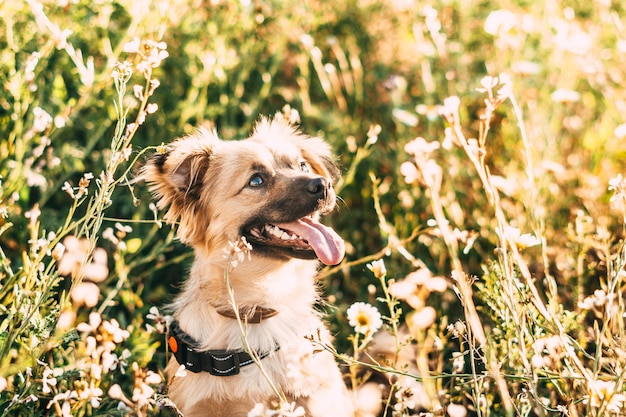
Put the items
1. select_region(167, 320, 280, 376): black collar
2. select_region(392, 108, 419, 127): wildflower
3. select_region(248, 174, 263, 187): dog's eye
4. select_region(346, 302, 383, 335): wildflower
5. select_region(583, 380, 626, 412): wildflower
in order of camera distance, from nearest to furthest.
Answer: select_region(583, 380, 626, 412): wildflower → select_region(346, 302, 383, 335): wildflower → select_region(167, 320, 280, 376): black collar → select_region(248, 174, 263, 187): dog's eye → select_region(392, 108, 419, 127): wildflower

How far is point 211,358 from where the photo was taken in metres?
2.54

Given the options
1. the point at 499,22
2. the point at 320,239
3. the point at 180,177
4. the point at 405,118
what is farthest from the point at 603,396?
the point at 499,22

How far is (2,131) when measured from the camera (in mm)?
3125

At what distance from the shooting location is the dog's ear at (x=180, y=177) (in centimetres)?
282

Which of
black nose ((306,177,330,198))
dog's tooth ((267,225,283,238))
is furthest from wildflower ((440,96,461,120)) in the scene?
dog's tooth ((267,225,283,238))

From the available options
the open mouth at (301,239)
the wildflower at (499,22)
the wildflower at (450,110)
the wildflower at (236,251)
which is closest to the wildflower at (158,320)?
the open mouth at (301,239)

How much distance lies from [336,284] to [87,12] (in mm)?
2217

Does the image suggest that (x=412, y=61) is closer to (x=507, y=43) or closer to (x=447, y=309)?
(x=507, y=43)

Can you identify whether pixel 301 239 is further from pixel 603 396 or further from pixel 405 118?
pixel 405 118

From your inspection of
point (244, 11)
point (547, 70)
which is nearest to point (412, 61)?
point (547, 70)

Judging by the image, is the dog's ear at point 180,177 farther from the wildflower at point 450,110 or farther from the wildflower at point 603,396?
the wildflower at point 603,396

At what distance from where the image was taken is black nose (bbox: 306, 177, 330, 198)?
2.76 metres

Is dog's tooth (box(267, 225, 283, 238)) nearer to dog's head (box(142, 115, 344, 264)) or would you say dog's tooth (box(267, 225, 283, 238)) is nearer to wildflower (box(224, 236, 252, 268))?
dog's head (box(142, 115, 344, 264))

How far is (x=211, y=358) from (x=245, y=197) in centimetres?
81
